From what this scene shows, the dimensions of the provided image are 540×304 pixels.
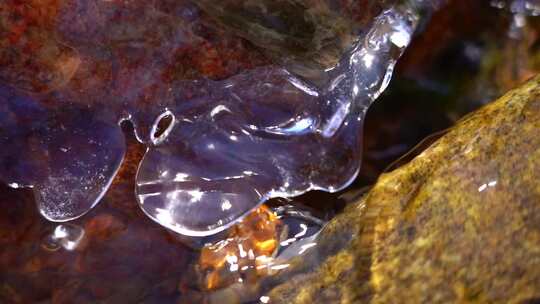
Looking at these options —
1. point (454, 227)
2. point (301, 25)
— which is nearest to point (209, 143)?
point (301, 25)

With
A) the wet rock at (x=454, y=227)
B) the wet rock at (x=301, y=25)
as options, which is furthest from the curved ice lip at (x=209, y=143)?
the wet rock at (x=454, y=227)

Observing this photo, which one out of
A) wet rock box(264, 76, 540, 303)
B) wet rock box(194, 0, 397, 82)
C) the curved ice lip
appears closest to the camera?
wet rock box(264, 76, 540, 303)

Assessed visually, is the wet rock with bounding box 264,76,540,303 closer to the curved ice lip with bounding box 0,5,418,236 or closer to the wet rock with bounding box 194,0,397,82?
the curved ice lip with bounding box 0,5,418,236

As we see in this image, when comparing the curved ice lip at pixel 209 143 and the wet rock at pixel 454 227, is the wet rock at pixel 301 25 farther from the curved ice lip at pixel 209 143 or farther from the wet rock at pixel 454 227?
the wet rock at pixel 454 227

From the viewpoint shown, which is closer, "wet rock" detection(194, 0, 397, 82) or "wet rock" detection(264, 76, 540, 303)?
"wet rock" detection(264, 76, 540, 303)

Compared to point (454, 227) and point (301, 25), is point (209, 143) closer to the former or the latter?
point (301, 25)

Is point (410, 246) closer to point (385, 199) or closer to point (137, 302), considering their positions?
point (385, 199)

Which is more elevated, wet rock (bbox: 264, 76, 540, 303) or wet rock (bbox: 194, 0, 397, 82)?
wet rock (bbox: 194, 0, 397, 82)

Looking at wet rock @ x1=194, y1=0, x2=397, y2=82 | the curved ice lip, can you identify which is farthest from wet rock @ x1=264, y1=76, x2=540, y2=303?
Answer: wet rock @ x1=194, y1=0, x2=397, y2=82
